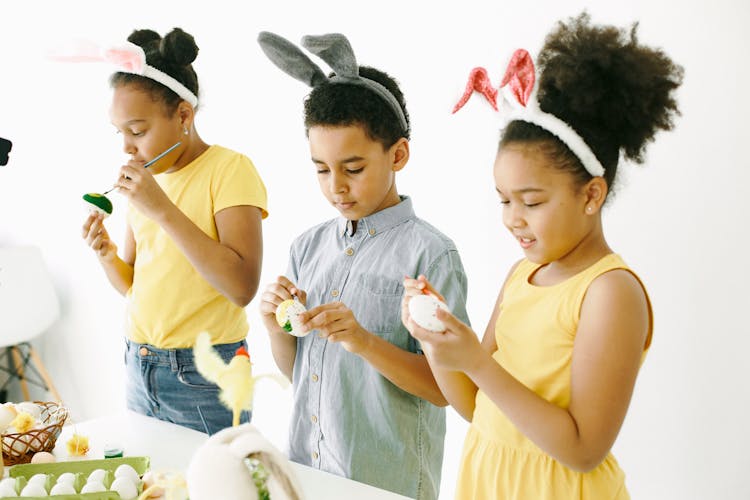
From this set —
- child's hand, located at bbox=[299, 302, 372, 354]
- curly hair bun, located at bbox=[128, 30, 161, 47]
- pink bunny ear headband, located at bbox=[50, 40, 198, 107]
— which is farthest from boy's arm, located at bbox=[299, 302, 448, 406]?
curly hair bun, located at bbox=[128, 30, 161, 47]

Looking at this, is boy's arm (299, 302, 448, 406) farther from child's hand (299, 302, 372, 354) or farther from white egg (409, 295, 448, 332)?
white egg (409, 295, 448, 332)

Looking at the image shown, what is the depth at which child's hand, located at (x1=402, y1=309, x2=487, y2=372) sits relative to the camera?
34.7 inches

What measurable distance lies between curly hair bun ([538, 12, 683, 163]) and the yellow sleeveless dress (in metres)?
0.16

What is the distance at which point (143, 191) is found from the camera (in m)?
1.28

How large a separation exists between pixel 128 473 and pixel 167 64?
0.81 meters

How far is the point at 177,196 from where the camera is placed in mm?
1420

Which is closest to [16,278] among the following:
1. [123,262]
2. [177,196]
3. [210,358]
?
[123,262]

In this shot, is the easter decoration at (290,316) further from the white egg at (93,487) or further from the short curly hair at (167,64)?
the short curly hair at (167,64)

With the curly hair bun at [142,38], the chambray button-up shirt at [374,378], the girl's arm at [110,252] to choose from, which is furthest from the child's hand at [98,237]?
the chambray button-up shirt at [374,378]

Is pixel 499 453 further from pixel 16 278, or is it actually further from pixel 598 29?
pixel 16 278

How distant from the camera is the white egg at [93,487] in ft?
2.92

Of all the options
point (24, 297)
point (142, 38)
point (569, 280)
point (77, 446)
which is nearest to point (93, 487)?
point (77, 446)

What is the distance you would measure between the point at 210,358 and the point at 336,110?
0.52 meters

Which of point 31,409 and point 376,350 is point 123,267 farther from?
point 376,350
